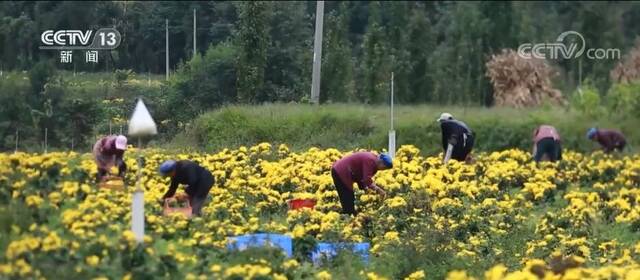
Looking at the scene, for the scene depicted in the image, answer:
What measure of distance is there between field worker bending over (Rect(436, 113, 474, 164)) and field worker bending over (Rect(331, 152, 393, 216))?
15.9ft

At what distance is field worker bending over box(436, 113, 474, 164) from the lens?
59.5 feet

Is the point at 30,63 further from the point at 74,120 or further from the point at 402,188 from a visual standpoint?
the point at 402,188

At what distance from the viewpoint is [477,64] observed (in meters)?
39.7

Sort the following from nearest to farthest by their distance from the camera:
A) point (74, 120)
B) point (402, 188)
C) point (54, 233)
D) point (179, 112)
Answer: point (54, 233)
point (74, 120)
point (402, 188)
point (179, 112)

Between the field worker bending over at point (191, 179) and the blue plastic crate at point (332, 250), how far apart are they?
173 cm

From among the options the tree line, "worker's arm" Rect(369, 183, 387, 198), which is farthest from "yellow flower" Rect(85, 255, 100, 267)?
the tree line

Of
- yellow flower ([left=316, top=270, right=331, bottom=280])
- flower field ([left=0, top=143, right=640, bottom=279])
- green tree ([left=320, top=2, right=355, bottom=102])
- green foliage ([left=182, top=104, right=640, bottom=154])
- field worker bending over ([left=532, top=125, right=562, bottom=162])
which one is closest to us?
flower field ([left=0, top=143, right=640, bottom=279])

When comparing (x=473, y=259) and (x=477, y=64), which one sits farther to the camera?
(x=477, y=64)

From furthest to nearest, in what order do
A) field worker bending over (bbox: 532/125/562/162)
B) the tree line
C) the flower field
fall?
field worker bending over (bbox: 532/125/562/162)
the tree line
the flower field

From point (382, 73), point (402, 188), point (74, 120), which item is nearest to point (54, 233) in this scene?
point (74, 120)

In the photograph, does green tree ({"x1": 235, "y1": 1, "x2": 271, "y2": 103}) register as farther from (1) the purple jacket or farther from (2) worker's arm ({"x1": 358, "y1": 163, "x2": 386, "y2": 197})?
(2) worker's arm ({"x1": 358, "y1": 163, "x2": 386, "y2": 197})

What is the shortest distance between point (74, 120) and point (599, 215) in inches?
282

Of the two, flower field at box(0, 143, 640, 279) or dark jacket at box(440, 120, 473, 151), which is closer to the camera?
flower field at box(0, 143, 640, 279)

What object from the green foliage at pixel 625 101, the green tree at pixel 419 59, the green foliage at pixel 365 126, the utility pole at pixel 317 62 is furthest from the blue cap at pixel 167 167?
the green tree at pixel 419 59
